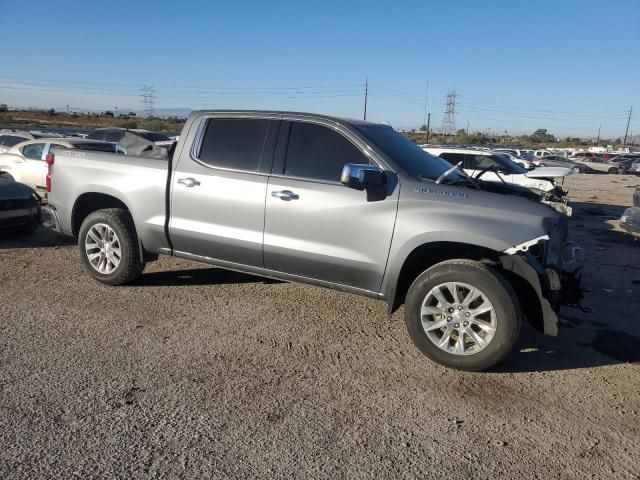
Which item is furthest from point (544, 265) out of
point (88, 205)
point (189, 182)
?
point (88, 205)

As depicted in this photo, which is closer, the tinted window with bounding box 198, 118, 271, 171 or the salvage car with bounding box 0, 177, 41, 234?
the tinted window with bounding box 198, 118, 271, 171

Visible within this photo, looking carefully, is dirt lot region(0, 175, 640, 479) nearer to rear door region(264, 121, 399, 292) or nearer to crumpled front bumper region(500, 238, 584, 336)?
crumpled front bumper region(500, 238, 584, 336)

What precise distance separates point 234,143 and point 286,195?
0.85 m

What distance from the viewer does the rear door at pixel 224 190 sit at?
4.81 m

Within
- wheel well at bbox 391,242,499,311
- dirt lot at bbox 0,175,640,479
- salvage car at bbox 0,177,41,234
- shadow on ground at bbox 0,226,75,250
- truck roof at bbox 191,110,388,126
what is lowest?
shadow on ground at bbox 0,226,75,250

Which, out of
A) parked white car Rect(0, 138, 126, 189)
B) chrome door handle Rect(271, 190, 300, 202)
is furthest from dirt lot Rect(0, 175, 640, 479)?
parked white car Rect(0, 138, 126, 189)

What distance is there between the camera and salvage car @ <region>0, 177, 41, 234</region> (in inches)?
299

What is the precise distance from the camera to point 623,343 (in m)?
4.80

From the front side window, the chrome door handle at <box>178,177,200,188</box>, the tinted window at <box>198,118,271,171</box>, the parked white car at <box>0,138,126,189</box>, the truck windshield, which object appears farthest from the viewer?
the front side window

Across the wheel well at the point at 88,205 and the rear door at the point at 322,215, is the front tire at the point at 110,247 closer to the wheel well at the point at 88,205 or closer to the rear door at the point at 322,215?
the wheel well at the point at 88,205

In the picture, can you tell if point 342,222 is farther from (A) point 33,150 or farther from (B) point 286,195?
(A) point 33,150

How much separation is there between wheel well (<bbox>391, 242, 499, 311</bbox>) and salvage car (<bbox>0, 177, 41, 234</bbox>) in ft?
19.8

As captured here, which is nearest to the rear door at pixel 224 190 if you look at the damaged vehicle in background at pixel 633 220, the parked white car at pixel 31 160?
the damaged vehicle in background at pixel 633 220

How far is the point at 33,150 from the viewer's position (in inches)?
457
